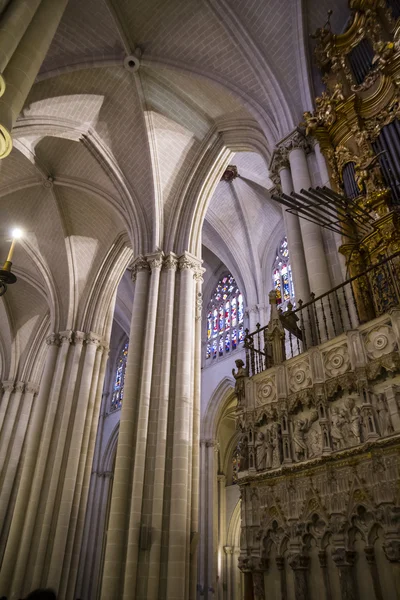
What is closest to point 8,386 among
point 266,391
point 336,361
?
point 266,391

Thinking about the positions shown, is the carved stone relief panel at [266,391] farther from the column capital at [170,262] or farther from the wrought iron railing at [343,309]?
the column capital at [170,262]

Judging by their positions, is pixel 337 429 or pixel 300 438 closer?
pixel 337 429

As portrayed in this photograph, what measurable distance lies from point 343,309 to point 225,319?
41.2 ft

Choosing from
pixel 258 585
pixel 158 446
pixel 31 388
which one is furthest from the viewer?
pixel 31 388

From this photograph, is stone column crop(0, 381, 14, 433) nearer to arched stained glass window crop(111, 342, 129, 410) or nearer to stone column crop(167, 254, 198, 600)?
arched stained glass window crop(111, 342, 129, 410)

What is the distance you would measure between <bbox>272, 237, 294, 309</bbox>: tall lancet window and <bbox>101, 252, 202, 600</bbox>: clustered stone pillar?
547 centimetres

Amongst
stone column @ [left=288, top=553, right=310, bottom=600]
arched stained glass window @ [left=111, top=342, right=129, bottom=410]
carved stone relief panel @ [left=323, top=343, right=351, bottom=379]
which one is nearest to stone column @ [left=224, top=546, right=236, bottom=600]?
arched stained glass window @ [left=111, top=342, right=129, bottom=410]

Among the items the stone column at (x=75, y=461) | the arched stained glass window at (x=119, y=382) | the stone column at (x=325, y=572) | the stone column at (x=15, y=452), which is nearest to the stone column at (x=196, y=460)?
the stone column at (x=75, y=461)

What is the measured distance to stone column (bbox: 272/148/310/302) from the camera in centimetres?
774

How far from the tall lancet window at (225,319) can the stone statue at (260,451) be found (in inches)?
474

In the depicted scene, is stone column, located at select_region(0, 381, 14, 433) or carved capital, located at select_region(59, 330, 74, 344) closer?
carved capital, located at select_region(59, 330, 74, 344)

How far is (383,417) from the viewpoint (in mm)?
4770

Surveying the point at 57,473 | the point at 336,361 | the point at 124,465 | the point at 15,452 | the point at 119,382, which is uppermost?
the point at 119,382

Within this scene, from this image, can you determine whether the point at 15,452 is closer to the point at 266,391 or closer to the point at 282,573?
the point at 266,391
